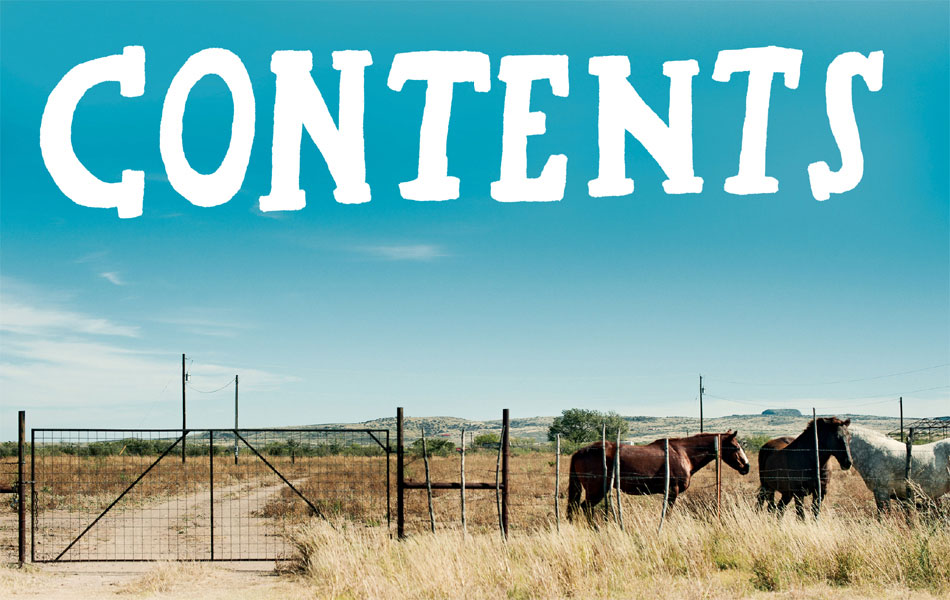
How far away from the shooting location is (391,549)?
11875mm

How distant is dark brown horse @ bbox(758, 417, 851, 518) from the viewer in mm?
14320

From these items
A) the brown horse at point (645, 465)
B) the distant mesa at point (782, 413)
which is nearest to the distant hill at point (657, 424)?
the distant mesa at point (782, 413)

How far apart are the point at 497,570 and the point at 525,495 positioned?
12.5m

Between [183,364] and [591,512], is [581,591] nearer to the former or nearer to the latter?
[591,512]

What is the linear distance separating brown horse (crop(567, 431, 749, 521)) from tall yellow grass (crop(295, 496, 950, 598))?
191cm

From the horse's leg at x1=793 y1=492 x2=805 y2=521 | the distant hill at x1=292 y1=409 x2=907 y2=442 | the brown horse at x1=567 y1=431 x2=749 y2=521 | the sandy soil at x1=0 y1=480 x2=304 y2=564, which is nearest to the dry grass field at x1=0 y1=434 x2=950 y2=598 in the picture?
the horse's leg at x1=793 y1=492 x2=805 y2=521

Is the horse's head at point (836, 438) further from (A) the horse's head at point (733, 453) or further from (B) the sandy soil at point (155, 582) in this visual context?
(B) the sandy soil at point (155, 582)

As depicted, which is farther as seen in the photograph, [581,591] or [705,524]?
[705,524]

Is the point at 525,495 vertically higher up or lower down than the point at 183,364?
lower down

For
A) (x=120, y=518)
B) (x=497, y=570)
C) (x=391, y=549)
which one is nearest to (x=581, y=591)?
(x=497, y=570)

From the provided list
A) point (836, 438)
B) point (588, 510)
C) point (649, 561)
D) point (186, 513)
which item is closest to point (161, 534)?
point (186, 513)

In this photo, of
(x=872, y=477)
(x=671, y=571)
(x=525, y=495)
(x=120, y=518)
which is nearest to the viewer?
(x=671, y=571)

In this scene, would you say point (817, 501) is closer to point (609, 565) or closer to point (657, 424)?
point (609, 565)

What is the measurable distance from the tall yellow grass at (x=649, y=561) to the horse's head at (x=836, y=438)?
176 cm
